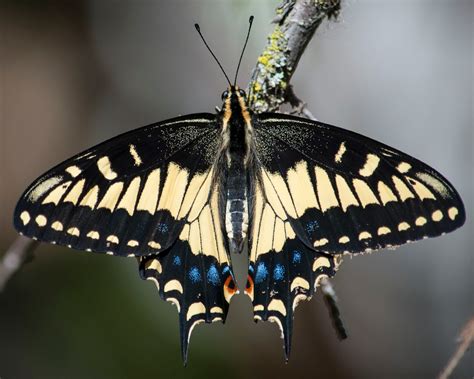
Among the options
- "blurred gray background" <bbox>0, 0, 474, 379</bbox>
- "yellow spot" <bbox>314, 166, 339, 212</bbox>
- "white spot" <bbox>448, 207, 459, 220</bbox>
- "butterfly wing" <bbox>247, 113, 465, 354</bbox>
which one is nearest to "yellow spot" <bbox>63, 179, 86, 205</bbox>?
"butterfly wing" <bbox>247, 113, 465, 354</bbox>

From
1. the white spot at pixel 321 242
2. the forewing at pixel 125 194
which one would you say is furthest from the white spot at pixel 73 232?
the white spot at pixel 321 242

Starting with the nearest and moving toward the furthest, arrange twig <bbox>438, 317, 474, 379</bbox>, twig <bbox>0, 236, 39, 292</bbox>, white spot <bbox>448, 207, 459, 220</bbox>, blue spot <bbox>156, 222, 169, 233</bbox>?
twig <bbox>438, 317, 474, 379</bbox>
white spot <bbox>448, 207, 459, 220</bbox>
blue spot <bbox>156, 222, 169, 233</bbox>
twig <bbox>0, 236, 39, 292</bbox>

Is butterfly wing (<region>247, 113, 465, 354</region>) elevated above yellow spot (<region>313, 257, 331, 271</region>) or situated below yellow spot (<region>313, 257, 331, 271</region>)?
above

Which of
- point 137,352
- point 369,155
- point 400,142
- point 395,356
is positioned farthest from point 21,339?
point 369,155

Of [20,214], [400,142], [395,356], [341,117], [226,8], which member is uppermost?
[226,8]

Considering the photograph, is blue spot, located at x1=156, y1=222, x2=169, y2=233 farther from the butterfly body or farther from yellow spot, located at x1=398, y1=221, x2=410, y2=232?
yellow spot, located at x1=398, y1=221, x2=410, y2=232

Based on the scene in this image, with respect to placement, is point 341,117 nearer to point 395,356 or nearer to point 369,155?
point 395,356
